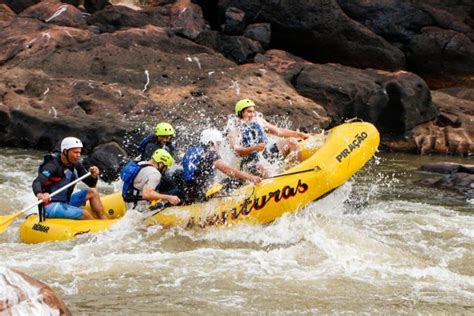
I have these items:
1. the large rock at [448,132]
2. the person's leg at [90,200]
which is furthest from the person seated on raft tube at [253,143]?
the large rock at [448,132]

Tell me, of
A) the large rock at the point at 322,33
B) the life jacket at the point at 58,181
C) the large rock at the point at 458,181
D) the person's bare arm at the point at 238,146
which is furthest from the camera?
the large rock at the point at 322,33

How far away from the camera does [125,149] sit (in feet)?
49.0

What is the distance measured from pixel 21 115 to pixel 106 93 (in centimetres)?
184

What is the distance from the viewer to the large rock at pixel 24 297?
165 inches

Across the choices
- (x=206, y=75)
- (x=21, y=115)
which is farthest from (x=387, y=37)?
(x=21, y=115)

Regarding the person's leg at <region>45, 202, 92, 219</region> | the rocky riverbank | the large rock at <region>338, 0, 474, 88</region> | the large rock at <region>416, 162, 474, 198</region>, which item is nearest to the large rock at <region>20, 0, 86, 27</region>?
the rocky riverbank

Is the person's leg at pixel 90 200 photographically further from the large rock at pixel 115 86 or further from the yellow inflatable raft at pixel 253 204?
the large rock at pixel 115 86

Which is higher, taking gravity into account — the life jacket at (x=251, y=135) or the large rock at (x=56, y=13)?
the life jacket at (x=251, y=135)

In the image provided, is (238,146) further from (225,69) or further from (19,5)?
(19,5)

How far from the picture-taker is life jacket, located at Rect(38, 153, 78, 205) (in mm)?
8648

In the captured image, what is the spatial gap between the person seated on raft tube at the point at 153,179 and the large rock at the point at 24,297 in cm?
393

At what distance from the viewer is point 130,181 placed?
864 cm

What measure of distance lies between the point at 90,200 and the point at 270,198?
225 cm

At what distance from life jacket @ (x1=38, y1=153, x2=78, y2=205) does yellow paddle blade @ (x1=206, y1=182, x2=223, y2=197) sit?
1558 mm
